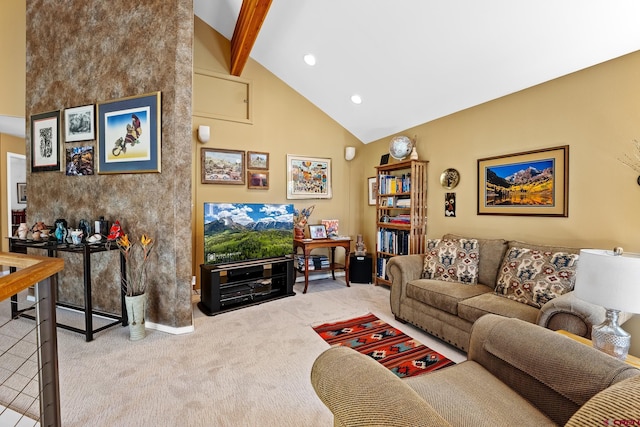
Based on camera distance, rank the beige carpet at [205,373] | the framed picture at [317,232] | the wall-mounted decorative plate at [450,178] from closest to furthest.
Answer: the beige carpet at [205,373]
the wall-mounted decorative plate at [450,178]
the framed picture at [317,232]

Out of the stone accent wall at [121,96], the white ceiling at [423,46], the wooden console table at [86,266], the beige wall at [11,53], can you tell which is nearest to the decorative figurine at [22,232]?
the wooden console table at [86,266]

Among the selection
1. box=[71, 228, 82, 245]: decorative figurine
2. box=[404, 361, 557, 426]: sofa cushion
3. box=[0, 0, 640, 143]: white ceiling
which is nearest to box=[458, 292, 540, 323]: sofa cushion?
box=[404, 361, 557, 426]: sofa cushion

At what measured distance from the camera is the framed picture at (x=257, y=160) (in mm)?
4324

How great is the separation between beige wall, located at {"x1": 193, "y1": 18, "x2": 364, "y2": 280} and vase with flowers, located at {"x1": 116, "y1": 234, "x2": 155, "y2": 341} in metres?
1.13

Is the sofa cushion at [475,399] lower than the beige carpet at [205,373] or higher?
higher

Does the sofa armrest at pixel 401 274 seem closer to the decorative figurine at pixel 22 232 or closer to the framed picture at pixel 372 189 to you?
the framed picture at pixel 372 189

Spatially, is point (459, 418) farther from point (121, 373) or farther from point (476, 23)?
point (476, 23)

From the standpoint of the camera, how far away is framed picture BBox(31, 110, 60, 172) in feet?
10.8

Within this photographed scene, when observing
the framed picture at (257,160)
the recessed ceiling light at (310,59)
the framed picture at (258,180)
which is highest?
the recessed ceiling light at (310,59)

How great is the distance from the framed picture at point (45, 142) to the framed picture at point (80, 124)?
0.16 m

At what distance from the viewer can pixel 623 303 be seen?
1.33 m

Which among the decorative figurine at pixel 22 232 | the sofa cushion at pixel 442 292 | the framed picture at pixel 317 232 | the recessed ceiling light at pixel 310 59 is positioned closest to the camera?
the sofa cushion at pixel 442 292

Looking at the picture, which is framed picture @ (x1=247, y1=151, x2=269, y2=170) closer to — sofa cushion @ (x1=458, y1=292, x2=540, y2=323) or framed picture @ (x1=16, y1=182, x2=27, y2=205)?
sofa cushion @ (x1=458, y1=292, x2=540, y2=323)

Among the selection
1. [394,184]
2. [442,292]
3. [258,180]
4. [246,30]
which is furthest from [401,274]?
[246,30]
